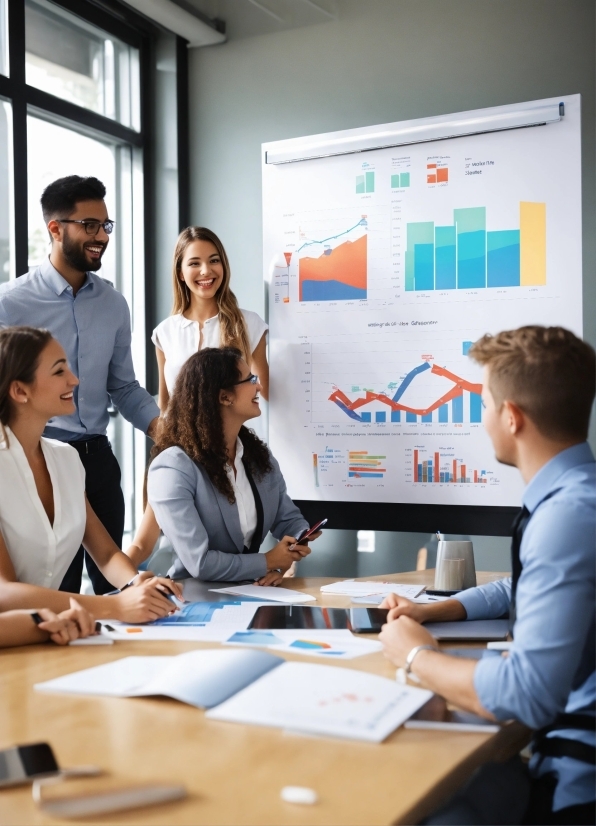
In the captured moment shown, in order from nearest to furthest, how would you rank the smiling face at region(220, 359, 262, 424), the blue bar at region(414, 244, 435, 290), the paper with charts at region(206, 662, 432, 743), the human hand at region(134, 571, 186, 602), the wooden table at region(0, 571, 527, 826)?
the wooden table at region(0, 571, 527, 826)
the paper with charts at region(206, 662, 432, 743)
the human hand at region(134, 571, 186, 602)
the smiling face at region(220, 359, 262, 424)
the blue bar at region(414, 244, 435, 290)

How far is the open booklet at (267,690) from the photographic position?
3.67ft

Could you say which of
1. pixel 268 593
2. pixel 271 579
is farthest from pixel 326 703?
pixel 271 579

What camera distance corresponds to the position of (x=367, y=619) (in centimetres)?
174

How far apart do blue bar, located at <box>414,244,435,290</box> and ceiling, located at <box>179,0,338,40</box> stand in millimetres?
1353

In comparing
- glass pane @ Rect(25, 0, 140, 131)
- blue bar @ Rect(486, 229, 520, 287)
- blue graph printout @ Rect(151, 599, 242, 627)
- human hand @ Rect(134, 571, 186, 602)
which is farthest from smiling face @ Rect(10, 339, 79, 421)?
glass pane @ Rect(25, 0, 140, 131)

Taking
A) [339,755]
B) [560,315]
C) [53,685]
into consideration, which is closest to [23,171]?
[560,315]

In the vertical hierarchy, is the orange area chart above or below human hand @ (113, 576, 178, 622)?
above

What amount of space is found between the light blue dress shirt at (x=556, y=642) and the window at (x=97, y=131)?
9.83ft

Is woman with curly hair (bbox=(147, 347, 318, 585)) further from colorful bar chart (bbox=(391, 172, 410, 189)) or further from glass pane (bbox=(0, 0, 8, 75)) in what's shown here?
glass pane (bbox=(0, 0, 8, 75))

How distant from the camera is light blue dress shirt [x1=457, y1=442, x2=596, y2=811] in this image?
115 cm

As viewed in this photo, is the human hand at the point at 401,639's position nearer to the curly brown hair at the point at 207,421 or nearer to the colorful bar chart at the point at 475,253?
the curly brown hair at the point at 207,421

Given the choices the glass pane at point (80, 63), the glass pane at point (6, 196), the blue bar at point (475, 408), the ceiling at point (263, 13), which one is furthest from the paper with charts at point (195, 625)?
the ceiling at point (263, 13)

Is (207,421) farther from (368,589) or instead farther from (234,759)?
(234,759)

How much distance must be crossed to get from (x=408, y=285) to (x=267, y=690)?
2645mm
